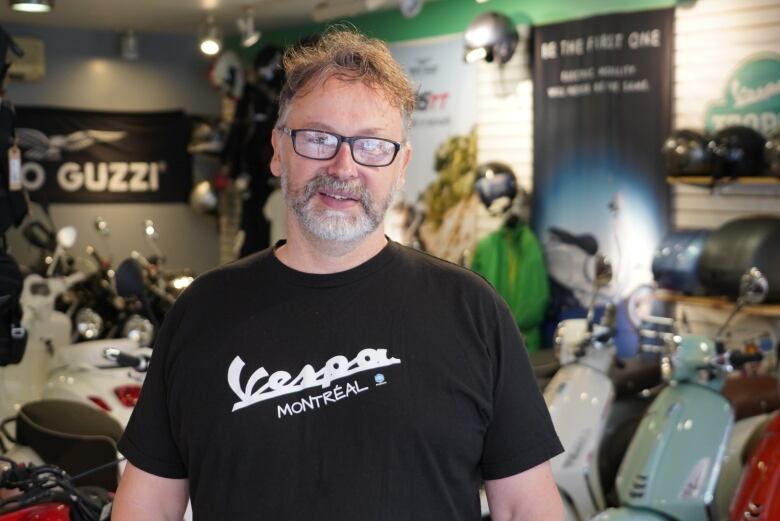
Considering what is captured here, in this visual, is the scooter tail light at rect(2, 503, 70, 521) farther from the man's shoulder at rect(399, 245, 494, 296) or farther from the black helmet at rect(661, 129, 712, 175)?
the black helmet at rect(661, 129, 712, 175)

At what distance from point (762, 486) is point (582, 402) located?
2.74ft

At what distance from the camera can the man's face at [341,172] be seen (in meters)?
1.68

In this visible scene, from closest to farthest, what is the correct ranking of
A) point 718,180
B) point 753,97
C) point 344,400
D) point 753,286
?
point 344,400 → point 753,286 → point 718,180 → point 753,97

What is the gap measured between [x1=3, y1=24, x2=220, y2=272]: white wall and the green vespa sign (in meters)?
6.64

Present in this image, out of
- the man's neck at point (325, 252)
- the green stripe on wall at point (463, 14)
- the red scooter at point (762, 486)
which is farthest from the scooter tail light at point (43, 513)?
the green stripe on wall at point (463, 14)

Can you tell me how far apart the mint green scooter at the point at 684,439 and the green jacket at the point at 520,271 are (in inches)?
112

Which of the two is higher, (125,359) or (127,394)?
(125,359)

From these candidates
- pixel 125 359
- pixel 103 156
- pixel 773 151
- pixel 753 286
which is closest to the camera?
pixel 125 359

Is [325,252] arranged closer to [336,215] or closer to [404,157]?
[336,215]

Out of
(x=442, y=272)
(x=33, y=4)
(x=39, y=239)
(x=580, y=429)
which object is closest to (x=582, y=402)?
(x=580, y=429)

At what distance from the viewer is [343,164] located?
1675 millimetres

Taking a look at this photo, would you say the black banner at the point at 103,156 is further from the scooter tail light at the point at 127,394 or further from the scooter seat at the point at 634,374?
the scooter seat at the point at 634,374

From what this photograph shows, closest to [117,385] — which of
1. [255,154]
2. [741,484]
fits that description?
[741,484]

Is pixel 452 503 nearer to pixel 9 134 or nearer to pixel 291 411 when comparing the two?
pixel 291 411
